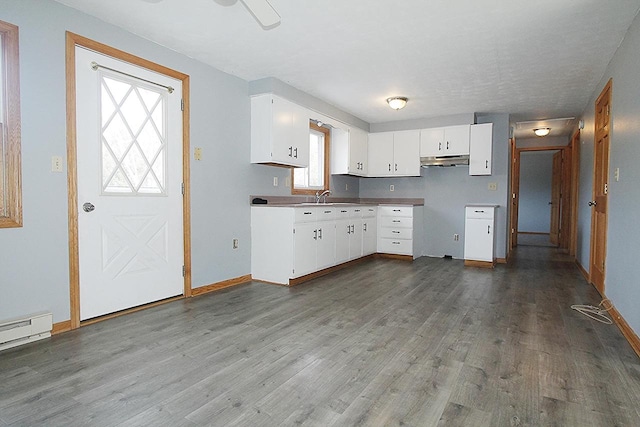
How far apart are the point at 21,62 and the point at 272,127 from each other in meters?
2.20

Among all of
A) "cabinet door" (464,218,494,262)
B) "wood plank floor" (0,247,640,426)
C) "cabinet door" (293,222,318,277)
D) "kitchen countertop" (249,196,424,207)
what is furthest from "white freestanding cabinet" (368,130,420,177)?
"wood plank floor" (0,247,640,426)

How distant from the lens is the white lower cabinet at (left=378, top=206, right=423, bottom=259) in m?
5.81

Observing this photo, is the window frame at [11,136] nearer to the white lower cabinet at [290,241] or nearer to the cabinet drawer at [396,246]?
the white lower cabinet at [290,241]

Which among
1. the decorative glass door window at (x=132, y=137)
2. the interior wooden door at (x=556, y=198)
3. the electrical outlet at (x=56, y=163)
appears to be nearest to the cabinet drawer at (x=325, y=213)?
the decorative glass door window at (x=132, y=137)

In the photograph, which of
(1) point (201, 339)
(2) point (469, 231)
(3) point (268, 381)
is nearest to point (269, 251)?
(1) point (201, 339)

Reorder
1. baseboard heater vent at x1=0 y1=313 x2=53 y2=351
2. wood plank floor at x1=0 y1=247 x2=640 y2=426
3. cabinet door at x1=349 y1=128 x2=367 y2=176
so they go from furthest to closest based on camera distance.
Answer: cabinet door at x1=349 y1=128 x2=367 y2=176 < baseboard heater vent at x1=0 y1=313 x2=53 y2=351 < wood plank floor at x1=0 y1=247 x2=640 y2=426

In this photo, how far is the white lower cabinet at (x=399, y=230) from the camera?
5.81m

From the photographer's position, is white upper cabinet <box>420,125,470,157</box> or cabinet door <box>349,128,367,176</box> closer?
white upper cabinet <box>420,125,470,157</box>

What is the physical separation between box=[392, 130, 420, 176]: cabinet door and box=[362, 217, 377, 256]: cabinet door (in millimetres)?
987

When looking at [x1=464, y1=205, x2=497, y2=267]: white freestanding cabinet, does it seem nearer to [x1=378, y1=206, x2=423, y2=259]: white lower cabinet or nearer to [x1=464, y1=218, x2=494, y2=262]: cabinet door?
[x1=464, y1=218, x2=494, y2=262]: cabinet door

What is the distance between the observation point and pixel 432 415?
1.62 m

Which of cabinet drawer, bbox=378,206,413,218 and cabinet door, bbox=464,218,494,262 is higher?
cabinet drawer, bbox=378,206,413,218

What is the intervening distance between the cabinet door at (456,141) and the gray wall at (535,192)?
239 inches

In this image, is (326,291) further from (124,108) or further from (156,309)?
Answer: (124,108)
